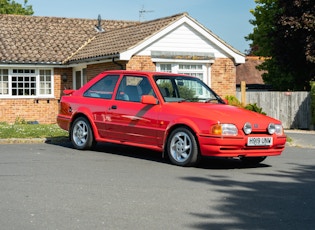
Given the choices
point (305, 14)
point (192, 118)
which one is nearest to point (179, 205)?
point (192, 118)

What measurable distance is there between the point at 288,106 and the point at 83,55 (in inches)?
333

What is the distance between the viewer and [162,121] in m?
10.1

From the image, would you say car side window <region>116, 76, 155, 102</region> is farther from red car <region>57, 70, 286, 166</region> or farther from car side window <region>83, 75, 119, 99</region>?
car side window <region>83, 75, 119, 99</region>

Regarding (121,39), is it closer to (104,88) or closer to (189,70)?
(189,70)

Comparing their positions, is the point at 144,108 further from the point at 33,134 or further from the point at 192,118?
the point at 33,134

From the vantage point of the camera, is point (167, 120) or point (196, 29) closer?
point (167, 120)

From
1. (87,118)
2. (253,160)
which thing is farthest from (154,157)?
(253,160)

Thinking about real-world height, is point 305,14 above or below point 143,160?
above

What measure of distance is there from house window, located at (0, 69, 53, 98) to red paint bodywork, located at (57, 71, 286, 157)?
1223 centimetres

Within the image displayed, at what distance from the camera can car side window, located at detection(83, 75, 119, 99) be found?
37.4ft

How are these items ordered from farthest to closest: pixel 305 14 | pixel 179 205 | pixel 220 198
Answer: pixel 305 14, pixel 220 198, pixel 179 205

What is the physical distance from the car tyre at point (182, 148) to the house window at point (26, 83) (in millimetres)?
14931

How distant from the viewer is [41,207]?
624 cm

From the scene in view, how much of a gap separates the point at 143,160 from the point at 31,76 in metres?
14.5
